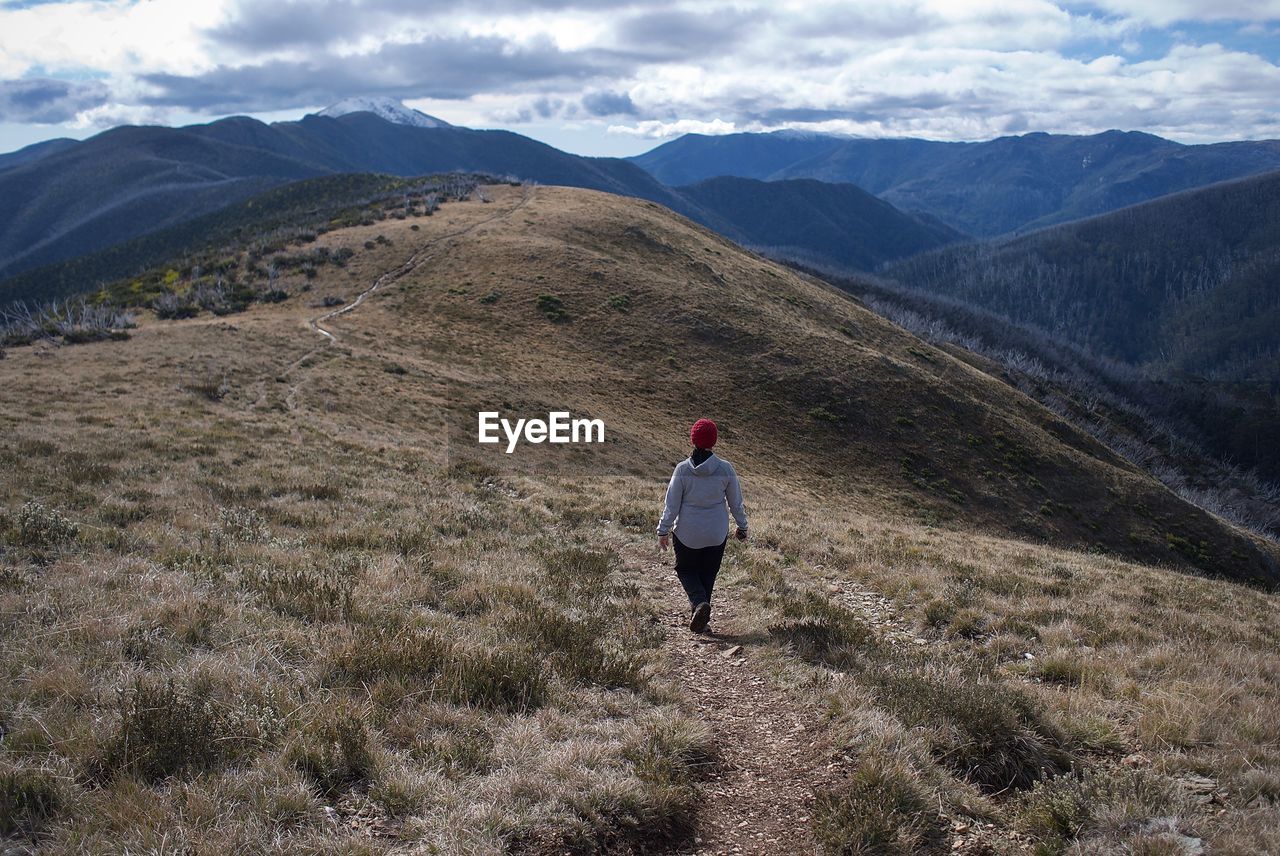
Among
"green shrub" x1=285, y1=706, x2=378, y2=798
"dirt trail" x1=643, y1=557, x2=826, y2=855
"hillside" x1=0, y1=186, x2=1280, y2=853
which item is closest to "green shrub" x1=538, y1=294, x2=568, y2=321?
"hillside" x1=0, y1=186, x2=1280, y2=853

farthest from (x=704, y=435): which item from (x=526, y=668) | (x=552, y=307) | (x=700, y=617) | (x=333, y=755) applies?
(x=552, y=307)

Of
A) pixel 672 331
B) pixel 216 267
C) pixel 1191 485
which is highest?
pixel 216 267

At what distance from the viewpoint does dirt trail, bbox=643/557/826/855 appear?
496 cm

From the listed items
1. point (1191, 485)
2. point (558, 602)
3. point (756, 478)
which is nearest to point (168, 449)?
point (558, 602)

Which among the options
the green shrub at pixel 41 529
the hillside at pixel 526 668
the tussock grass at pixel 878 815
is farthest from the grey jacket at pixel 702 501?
the green shrub at pixel 41 529

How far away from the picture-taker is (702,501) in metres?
8.89

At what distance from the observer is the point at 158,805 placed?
13.2 ft

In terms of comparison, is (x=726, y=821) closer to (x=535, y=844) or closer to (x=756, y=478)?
(x=535, y=844)

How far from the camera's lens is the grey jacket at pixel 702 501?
8.86 metres

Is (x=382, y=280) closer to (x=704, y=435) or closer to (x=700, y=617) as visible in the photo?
(x=704, y=435)

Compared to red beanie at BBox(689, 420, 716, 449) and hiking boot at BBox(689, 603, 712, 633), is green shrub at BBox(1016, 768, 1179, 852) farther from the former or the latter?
red beanie at BBox(689, 420, 716, 449)

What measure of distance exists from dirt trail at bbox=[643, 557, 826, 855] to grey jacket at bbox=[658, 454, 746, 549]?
4.06 feet

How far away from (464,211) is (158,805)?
7141cm

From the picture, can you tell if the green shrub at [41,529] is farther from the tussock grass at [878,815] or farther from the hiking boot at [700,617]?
the tussock grass at [878,815]
